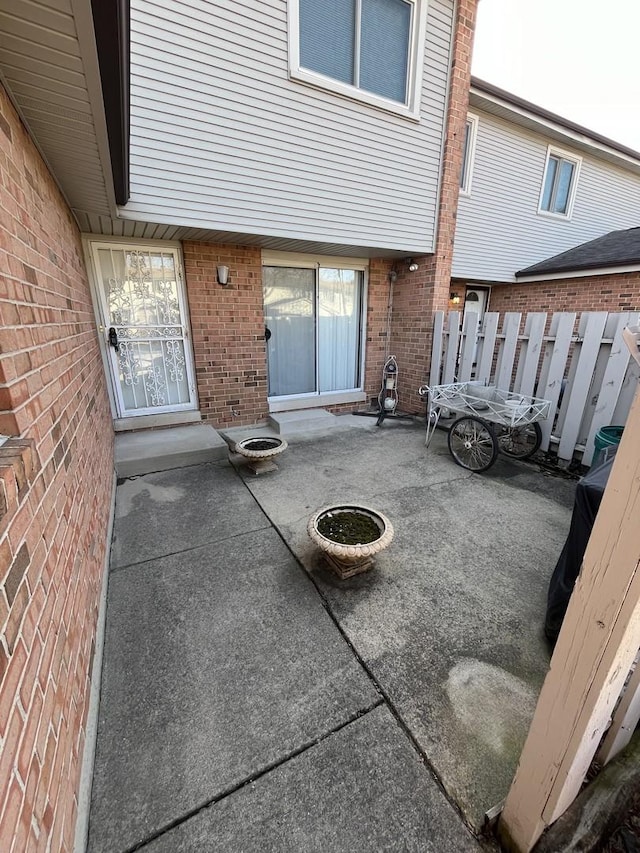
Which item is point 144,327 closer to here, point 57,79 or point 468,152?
point 57,79

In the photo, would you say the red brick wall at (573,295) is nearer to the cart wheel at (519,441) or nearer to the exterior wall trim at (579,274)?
the exterior wall trim at (579,274)

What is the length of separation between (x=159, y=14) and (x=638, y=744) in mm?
5771

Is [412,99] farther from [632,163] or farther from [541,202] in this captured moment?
[632,163]

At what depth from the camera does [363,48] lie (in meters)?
4.16

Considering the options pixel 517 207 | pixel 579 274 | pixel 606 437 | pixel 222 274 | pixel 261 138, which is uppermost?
pixel 517 207

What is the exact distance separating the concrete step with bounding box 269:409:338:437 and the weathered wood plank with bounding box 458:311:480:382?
2.01 meters

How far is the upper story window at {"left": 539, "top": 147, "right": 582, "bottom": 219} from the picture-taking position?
7145 mm

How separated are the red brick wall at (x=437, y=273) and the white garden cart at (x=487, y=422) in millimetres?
1521

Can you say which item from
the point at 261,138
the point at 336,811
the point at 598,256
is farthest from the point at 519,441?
the point at 598,256

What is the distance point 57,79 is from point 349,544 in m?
2.63

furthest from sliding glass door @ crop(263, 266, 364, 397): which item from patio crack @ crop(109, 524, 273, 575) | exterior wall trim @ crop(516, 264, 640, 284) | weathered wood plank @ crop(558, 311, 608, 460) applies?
exterior wall trim @ crop(516, 264, 640, 284)

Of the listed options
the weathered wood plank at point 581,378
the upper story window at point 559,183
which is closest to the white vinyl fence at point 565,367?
the weathered wood plank at point 581,378

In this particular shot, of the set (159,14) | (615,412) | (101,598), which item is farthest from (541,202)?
(101,598)

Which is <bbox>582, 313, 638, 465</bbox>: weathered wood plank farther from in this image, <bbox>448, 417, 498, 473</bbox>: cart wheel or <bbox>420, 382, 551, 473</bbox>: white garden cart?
<bbox>448, 417, 498, 473</bbox>: cart wheel
